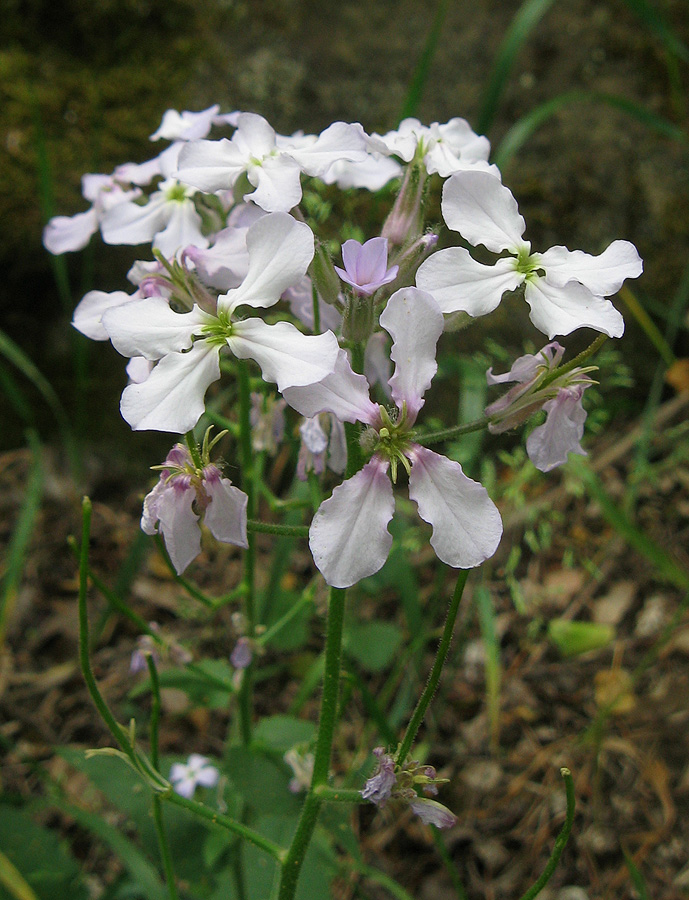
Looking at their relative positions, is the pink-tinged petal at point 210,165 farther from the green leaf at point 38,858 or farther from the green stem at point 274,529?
the green leaf at point 38,858

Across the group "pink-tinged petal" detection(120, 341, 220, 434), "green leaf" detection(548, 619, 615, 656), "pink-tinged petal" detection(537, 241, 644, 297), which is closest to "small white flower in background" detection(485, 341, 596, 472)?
"pink-tinged petal" detection(537, 241, 644, 297)

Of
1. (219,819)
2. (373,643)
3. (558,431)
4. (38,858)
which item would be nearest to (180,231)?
(558,431)

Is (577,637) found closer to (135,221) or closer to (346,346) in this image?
(346,346)

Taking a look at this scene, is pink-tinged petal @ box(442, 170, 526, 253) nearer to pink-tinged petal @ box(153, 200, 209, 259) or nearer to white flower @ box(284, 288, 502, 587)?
white flower @ box(284, 288, 502, 587)

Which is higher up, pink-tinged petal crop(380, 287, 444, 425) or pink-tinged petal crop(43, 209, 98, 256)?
pink-tinged petal crop(380, 287, 444, 425)

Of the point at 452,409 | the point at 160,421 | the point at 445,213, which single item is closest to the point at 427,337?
the point at 445,213

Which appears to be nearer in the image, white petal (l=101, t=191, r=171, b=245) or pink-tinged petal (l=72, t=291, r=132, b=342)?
pink-tinged petal (l=72, t=291, r=132, b=342)
